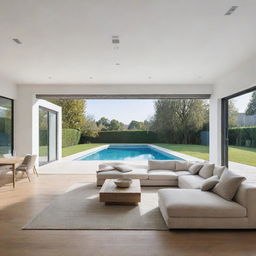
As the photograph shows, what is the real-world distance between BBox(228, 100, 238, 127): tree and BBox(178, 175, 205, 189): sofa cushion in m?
2.67

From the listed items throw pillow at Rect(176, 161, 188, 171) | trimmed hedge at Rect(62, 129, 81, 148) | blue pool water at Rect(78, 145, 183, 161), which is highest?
trimmed hedge at Rect(62, 129, 81, 148)

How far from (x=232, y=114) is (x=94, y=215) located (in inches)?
213

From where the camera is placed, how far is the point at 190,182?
502 cm

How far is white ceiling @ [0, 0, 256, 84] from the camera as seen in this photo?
10.9 ft

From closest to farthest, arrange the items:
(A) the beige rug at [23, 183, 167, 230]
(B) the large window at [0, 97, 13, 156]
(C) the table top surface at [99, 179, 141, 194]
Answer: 1. (A) the beige rug at [23, 183, 167, 230]
2. (C) the table top surface at [99, 179, 141, 194]
3. (B) the large window at [0, 97, 13, 156]

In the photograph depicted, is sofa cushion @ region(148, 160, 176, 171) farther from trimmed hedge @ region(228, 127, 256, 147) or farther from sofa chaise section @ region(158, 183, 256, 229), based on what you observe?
sofa chaise section @ region(158, 183, 256, 229)

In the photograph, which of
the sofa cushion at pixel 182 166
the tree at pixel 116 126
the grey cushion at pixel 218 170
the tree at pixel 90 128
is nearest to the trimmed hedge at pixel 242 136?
the sofa cushion at pixel 182 166

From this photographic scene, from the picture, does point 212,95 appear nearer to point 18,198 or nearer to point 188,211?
point 188,211

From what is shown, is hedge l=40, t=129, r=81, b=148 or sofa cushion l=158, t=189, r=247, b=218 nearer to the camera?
sofa cushion l=158, t=189, r=247, b=218

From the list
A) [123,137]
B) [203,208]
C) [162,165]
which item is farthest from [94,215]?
[123,137]

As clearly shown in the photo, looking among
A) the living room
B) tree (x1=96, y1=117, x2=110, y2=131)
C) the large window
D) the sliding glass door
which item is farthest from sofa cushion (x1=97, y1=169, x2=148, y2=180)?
tree (x1=96, y1=117, x2=110, y2=131)

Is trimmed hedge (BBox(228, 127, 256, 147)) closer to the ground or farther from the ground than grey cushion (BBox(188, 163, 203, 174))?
farther from the ground

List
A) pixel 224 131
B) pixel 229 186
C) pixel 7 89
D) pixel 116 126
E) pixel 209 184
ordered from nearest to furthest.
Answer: pixel 229 186, pixel 209 184, pixel 7 89, pixel 224 131, pixel 116 126

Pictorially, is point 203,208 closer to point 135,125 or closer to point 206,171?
point 206,171
